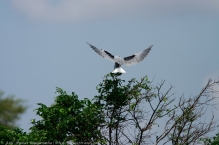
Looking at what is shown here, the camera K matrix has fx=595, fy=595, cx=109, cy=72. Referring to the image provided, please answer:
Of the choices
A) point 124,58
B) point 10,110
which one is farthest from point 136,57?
point 10,110

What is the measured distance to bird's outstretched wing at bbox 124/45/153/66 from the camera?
1833 cm

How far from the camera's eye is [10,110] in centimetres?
2336

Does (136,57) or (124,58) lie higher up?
(136,57)

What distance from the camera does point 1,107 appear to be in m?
23.5

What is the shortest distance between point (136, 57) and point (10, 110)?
6963 mm

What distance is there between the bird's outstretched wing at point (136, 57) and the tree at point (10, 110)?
6325 mm

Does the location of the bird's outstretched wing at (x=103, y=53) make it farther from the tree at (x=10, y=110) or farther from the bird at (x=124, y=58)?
the tree at (x=10, y=110)

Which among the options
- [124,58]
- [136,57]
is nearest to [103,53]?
[124,58]

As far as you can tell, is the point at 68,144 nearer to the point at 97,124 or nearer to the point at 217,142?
the point at 97,124

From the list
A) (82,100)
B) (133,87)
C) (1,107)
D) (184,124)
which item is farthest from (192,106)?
(1,107)

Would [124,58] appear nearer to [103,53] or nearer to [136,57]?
[136,57]

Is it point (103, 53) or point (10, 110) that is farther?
point (10, 110)

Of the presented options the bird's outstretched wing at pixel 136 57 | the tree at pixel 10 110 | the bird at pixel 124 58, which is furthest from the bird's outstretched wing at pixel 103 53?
the tree at pixel 10 110

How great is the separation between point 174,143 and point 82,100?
9.56 ft
